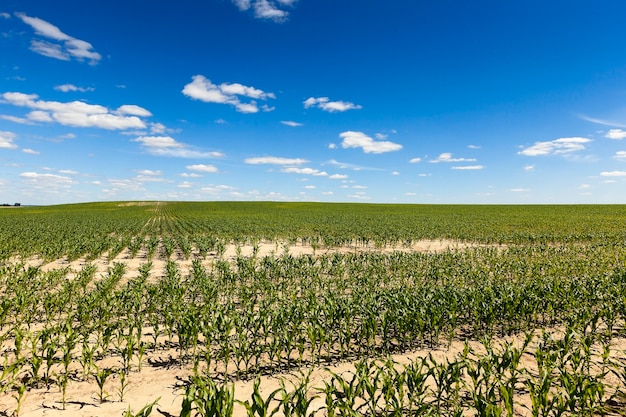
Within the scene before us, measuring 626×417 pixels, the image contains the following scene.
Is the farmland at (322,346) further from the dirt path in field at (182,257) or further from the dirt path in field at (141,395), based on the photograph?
the dirt path in field at (182,257)

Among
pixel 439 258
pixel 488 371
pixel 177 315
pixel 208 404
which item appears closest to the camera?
pixel 208 404

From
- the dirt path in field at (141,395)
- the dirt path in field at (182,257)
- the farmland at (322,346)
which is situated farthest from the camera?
the dirt path in field at (182,257)

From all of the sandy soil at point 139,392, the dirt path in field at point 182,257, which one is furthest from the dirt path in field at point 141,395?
the dirt path in field at point 182,257

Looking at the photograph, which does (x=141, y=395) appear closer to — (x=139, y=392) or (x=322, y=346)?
(x=139, y=392)

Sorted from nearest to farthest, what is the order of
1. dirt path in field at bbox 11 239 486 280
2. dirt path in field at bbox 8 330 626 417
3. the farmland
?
1. the farmland
2. dirt path in field at bbox 8 330 626 417
3. dirt path in field at bbox 11 239 486 280

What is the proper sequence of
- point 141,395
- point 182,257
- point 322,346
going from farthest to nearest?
point 182,257, point 322,346, point 141,395

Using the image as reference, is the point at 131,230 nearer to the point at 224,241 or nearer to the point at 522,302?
the point at 224,241

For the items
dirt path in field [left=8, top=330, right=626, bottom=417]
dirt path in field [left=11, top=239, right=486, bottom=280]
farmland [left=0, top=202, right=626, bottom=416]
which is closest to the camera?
farmland [left=0, top=202, right=626, bottom=416]

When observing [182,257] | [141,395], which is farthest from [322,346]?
[182,257]

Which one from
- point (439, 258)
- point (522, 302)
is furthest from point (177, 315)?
point (439, 258)

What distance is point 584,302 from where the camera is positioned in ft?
33.9

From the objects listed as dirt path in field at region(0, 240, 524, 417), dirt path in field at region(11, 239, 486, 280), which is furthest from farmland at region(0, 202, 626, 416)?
dirt path in field at region(11, 239, 486, 280)

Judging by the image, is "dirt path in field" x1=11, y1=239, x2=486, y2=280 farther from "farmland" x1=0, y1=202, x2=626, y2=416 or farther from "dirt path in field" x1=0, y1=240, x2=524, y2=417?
"dirt path in field" x1=0, y1=240, x2=524, y2=417

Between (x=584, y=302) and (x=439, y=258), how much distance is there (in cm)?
958
